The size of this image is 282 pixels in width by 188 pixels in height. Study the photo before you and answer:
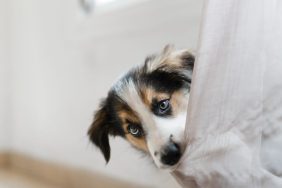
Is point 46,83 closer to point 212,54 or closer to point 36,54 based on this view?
point 36,54

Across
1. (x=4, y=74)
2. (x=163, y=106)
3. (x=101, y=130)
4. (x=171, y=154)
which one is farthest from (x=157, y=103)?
(x=4, y=74)

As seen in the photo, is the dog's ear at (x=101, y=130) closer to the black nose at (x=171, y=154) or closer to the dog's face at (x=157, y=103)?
the dog's face at (x=157, y=103)

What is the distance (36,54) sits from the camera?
7.48 ft

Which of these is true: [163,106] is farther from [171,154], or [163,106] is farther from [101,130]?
[101,130]

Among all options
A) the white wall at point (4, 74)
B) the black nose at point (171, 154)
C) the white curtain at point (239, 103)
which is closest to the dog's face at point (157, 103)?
the black nose at point (171, 154)

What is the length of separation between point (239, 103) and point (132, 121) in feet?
1.46

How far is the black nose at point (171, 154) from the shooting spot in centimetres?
84

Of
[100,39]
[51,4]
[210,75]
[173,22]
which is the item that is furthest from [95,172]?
[210,75]

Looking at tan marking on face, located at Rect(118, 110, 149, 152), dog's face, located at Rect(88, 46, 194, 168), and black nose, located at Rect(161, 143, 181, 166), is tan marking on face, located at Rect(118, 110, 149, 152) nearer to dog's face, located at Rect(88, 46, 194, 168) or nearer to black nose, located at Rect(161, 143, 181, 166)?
dog's face, located at Rect(88, 46, 194, 168)

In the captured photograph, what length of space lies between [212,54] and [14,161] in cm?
214

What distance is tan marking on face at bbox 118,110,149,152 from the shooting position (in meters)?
1.00

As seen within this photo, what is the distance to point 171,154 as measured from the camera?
851mm

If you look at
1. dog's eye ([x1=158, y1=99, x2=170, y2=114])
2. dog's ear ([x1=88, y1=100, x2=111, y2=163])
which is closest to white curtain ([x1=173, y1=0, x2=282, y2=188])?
dog's eye ([x1=158, y1=99, x2=170, y2=114])

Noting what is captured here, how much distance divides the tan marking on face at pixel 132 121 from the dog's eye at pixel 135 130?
0.01 metres
